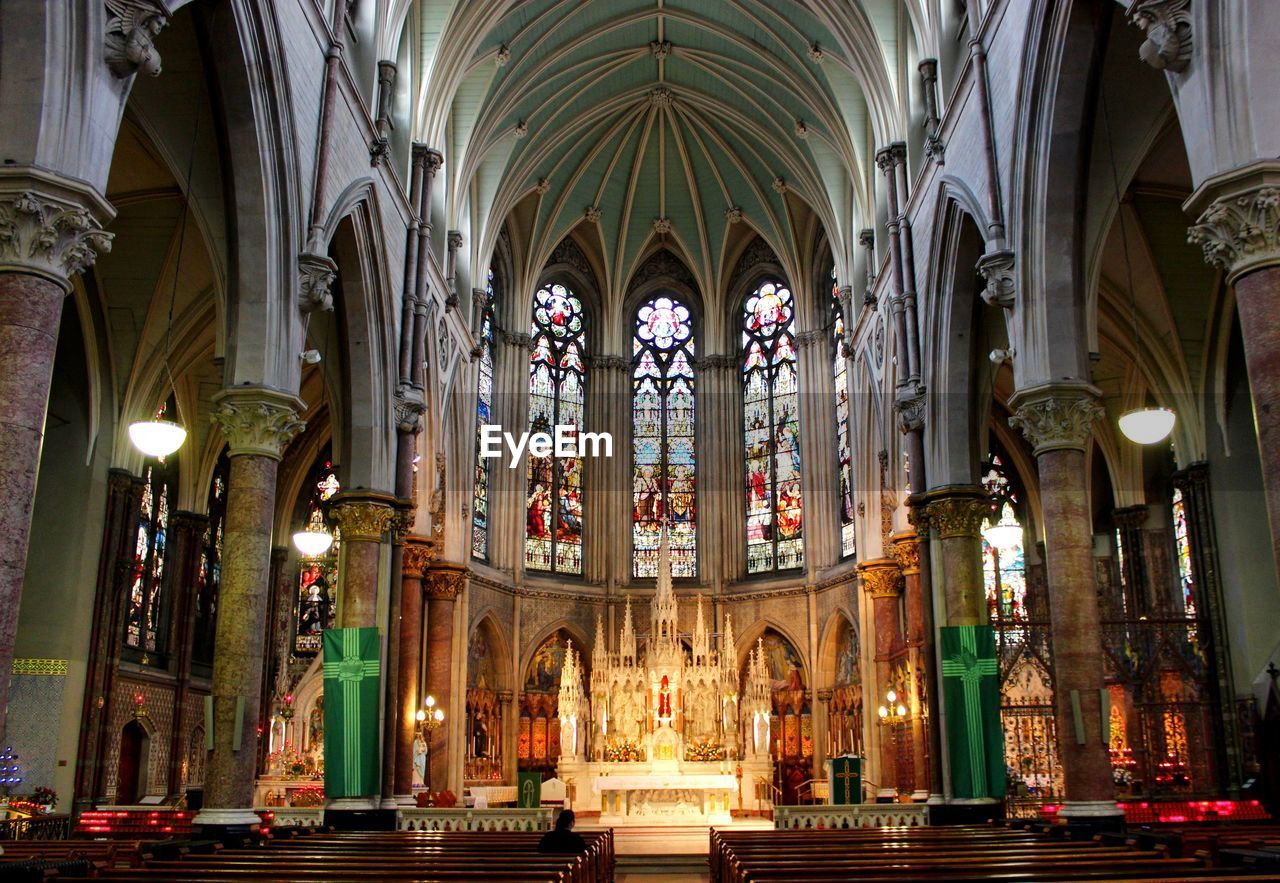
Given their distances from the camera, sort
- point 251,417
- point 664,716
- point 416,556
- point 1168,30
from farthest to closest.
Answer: point 664,716 → point 416,556 → point 251,417 → point 1168,30

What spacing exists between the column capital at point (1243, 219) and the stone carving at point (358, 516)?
1395 centimetres

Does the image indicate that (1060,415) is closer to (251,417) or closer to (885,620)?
(251,417)

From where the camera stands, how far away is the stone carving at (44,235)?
8.78m

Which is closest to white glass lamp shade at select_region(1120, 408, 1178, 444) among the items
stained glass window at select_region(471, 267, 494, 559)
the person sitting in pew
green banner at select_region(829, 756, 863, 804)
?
the person sitting in pew

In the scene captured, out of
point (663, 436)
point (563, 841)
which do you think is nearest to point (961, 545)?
point (563, 841)

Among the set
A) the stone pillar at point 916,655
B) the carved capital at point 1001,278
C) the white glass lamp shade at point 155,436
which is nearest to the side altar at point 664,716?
the stone pillar at point 916,655

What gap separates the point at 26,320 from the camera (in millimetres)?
8719

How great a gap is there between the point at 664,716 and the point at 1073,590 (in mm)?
16381

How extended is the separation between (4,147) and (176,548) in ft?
65.1

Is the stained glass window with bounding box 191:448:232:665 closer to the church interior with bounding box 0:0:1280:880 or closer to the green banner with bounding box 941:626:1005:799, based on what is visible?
the church interior with bounding box 0:0:1280:880

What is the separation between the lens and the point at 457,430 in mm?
29828

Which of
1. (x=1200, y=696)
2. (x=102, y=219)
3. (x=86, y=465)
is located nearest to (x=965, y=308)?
(x=1200, y=696)

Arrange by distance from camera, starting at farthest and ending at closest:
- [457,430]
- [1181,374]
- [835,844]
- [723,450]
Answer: [723,450] → [457,430] → [1181,374] → [835,844]

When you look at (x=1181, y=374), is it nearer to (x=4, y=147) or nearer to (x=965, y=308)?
(x=965, y=308)
